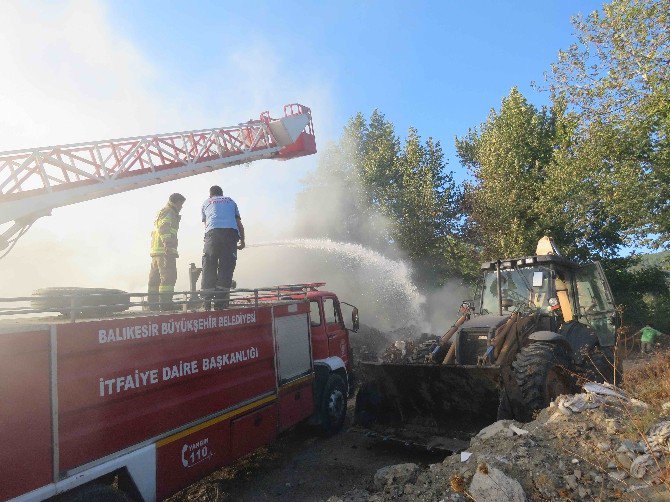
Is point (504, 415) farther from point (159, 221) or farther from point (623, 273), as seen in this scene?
point (623, 273)

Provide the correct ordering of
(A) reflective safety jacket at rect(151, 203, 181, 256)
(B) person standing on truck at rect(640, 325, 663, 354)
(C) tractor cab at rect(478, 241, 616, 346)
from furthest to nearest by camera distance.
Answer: (B) person standing on truck at rect(640, 325, 663, 354) < (C) tractor cab at rect(478, 241, 616, 346) < (A) reflective safety jacket at rect(151, 203, 181, 256)

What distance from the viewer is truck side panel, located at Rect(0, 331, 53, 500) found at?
3.59 meters

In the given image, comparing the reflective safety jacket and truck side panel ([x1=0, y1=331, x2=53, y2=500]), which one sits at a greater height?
the reflective safety jacket

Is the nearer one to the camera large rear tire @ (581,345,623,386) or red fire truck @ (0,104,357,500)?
red fire truck @ (0,104,357,500)

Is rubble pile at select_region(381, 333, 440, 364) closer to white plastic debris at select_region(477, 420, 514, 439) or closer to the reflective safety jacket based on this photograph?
white plastic debris at select_region(477, 420, 514, 439)

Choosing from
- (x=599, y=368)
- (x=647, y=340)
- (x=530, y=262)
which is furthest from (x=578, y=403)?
(x=647, y=340)

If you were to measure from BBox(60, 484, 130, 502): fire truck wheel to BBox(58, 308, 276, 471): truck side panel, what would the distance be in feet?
0.75

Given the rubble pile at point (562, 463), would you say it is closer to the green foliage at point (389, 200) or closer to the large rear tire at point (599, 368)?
the large rear tire at point (599, 368)

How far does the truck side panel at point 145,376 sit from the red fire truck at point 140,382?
0.04 ft

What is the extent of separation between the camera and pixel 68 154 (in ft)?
31.1

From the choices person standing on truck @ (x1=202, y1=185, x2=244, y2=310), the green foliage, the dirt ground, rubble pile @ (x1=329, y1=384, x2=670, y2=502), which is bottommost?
the dirt ground

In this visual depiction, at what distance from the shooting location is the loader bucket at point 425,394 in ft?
22.5

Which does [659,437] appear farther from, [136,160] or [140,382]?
[136,160]

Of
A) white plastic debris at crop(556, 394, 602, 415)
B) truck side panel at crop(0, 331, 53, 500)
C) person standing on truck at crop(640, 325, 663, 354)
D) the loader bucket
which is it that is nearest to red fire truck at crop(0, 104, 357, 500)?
truck side panel at crop(0, 331, 53, 500)
